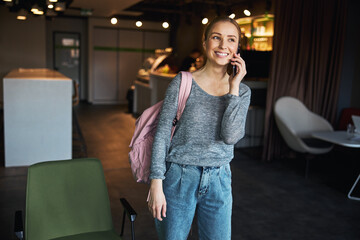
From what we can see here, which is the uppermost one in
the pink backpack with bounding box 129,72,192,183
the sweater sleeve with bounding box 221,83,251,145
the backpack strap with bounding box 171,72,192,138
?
the backpack strap with bounding box 171,72,192,138

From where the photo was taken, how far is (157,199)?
149 cm

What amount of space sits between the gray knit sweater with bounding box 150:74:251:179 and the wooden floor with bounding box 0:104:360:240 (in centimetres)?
183

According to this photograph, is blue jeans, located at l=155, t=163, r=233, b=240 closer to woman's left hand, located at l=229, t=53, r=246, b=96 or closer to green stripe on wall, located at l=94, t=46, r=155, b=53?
woman's left hand, located at l=229, t=53, r=246, b=96

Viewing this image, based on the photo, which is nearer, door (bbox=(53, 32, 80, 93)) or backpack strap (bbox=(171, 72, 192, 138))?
backpack strap (bbox=(171, 72, 192, 138))

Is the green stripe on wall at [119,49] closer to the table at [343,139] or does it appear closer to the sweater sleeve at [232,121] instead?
the table at [343,139]

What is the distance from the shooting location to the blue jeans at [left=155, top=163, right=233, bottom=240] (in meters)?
1.54

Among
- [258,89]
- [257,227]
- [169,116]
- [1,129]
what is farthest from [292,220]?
[1,129]

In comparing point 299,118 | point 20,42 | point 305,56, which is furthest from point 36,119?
point 20,42

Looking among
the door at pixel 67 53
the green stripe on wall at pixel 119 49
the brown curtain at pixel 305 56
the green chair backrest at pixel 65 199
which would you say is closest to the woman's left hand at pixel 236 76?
the green chair backrest at pixel 65 199

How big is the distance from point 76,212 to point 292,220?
7.43 ft

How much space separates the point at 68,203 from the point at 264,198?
2564 millimetres

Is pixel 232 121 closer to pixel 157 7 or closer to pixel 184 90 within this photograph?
pixel 184 90

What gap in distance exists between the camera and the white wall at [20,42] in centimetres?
1016

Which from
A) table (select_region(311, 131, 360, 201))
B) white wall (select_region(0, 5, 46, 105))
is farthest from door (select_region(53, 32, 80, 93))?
table (select_region(311, 131, 360, 201))
